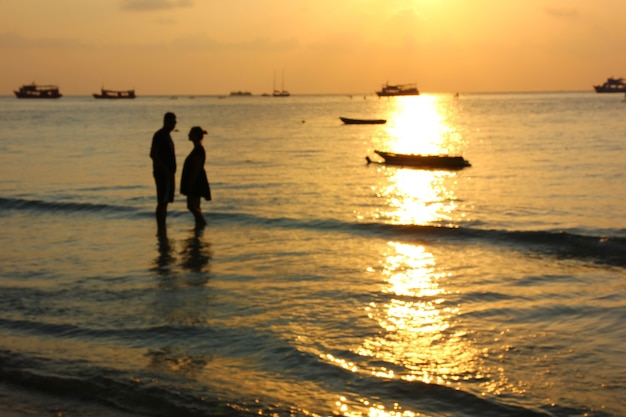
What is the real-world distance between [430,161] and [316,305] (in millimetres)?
20726

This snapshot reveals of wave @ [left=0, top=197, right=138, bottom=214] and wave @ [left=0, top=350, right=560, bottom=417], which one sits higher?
wave @ [left=0, top=197, right=138, bottom=214]

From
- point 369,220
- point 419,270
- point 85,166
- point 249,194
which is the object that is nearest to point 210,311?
point 419,270

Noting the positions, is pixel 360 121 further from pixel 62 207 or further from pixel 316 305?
pixel 316 305

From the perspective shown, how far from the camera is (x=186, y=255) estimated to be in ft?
39.8

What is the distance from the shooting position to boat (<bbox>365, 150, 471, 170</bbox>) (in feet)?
93.4

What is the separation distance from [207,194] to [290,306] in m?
5.24

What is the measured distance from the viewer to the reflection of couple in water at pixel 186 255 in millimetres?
11172

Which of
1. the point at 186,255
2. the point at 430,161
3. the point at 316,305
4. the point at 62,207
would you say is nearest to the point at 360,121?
the point at 430,161

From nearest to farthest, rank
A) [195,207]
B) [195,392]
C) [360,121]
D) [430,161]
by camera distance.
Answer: [195,392] → [195,207] → [430,161] → [360,121]

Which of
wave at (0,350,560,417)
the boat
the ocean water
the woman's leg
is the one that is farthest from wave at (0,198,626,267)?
the boat

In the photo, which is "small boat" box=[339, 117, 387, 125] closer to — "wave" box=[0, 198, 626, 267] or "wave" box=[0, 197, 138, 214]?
"wave" box=[0, 197, 138, 214]

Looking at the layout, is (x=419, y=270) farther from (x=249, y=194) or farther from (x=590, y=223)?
(x=249, y=194)

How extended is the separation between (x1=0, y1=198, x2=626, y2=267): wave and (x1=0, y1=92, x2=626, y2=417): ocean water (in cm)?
7

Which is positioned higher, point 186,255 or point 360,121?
point 360,121
